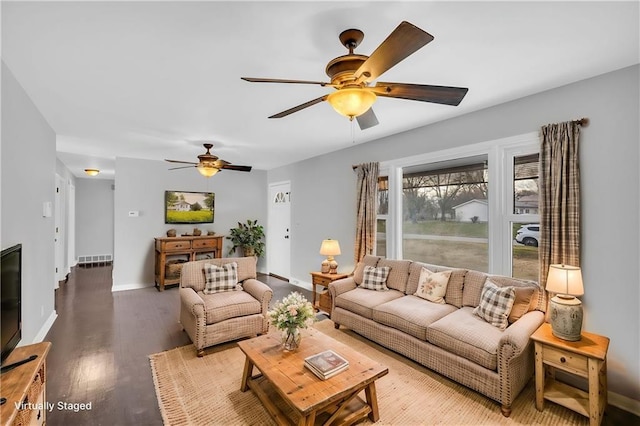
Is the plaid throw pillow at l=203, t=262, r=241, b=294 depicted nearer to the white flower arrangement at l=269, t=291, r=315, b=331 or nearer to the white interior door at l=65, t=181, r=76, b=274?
the white flower arrangement at l=269, t=291, r=315, b=331

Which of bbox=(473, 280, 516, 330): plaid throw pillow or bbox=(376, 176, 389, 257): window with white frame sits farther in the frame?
bbox=(376, 176, 389, 257): window with white frame

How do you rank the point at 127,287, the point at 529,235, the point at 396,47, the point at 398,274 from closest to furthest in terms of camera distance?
the point at 396,47
the point at 529,235
the point at 398,274
the point at 127,287

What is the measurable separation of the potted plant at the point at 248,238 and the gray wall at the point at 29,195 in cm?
335

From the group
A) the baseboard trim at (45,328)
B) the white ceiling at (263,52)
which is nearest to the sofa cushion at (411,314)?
the white ceiling at (263,52)

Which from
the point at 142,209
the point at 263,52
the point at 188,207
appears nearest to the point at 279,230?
the point at 188,207

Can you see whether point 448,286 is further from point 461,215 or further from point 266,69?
point 266,69

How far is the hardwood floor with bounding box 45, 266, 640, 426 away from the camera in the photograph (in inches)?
85.4

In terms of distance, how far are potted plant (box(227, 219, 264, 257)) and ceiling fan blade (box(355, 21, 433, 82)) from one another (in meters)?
5.69

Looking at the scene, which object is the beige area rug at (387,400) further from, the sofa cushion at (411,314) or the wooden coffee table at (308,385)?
the sofa cushion at (411,314)

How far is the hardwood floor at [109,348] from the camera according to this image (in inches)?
86.4

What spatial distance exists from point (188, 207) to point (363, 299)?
455 centimetres

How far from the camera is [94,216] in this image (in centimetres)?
826

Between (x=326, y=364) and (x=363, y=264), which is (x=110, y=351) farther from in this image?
(x=363, y=264)

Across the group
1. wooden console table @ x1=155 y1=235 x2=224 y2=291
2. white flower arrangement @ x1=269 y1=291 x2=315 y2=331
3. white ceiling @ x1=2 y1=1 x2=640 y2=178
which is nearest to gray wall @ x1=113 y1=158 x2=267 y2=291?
wooden console table @ x1=155 y1=235 x2=224 y2=291
